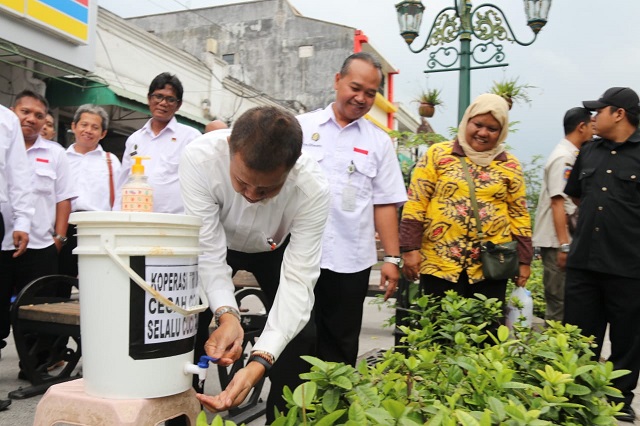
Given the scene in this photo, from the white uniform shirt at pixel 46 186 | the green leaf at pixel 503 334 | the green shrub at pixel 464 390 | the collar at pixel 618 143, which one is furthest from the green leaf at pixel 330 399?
the white uniform shirt at pixel 46 186

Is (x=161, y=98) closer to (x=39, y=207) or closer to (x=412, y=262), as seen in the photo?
(x=39, y=207)

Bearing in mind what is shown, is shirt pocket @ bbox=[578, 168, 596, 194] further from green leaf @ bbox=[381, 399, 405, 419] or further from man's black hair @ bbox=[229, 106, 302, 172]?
green leaf @ bbox=[381, 399, 405, 419]

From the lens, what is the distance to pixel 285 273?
249cm

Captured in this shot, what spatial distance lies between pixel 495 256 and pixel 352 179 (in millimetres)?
971

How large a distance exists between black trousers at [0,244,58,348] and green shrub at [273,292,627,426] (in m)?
2.97

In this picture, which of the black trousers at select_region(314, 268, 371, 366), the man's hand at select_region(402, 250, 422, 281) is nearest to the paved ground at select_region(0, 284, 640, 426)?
the black trousers at select_region(314, 268, 371, 366)

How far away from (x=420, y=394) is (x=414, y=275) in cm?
213

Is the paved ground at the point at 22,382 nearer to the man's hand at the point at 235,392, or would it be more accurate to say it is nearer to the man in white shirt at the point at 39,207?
the man in white shirt at the point at 39,207

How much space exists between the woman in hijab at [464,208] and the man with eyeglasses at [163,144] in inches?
63.1

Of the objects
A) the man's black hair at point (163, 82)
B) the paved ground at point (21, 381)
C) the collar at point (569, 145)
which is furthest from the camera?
the collar at point (569, 145)

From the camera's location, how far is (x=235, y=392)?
195 centimetres

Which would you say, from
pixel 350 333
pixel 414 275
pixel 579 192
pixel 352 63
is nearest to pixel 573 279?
pixel 579 192

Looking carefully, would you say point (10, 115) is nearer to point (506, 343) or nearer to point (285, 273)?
point (285, 273)

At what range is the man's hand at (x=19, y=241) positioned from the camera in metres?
3.96
